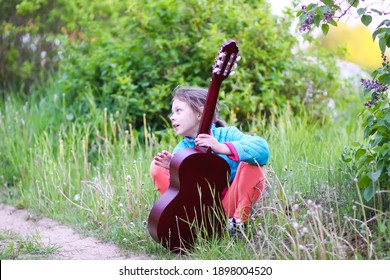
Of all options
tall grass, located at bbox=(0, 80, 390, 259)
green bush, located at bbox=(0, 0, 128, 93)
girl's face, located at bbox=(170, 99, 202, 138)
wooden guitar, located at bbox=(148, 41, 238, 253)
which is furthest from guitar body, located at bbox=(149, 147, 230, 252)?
green bush, located at bbox=(0, 0, 128, 93)

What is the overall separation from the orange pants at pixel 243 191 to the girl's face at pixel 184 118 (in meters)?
0.44

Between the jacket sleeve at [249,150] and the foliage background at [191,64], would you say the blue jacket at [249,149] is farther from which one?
the foliage background at [191,64]

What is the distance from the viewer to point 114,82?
6.89 m

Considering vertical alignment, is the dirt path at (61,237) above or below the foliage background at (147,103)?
below

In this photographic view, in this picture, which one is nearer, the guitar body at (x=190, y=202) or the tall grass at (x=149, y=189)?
the tall grass at (x=149, y=189)

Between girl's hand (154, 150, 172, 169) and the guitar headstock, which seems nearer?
the guitar headstock

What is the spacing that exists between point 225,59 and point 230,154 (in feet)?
1.82

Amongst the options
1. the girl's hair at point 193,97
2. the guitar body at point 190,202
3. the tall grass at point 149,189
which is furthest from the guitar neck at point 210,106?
the tall grass at point 149,189

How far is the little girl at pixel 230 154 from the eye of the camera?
3854 millimetres

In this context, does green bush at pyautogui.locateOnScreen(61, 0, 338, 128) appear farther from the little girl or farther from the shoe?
the shoe

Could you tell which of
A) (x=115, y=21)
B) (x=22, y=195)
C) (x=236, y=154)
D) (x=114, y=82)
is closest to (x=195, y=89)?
(x=236, y=154)

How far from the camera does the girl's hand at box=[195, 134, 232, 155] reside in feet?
12.6

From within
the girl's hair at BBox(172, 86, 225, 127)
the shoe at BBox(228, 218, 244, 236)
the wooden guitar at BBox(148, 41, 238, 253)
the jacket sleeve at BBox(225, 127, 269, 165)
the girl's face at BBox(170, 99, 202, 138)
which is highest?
the girl's hair at BBox(172, 86, 225, 127)
